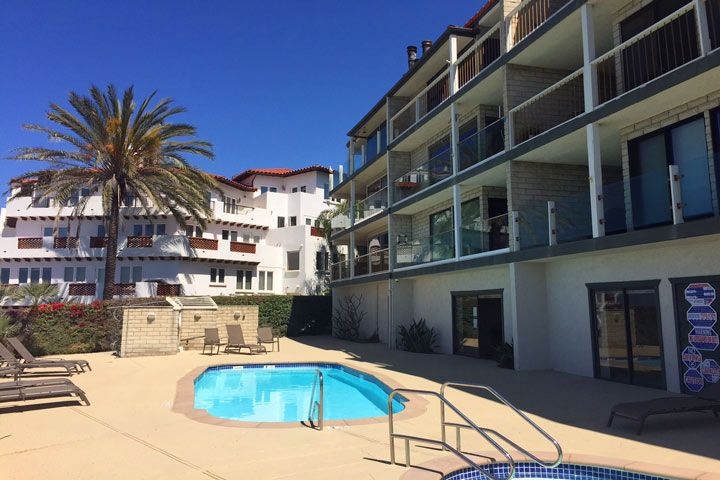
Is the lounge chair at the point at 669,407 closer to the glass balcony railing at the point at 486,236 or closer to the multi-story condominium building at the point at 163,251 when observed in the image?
the glass balcony railing at the point at 486,236

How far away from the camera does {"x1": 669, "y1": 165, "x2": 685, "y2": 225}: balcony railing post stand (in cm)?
941

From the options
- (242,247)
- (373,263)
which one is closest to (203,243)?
(242,247)

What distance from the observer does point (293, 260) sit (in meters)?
39.7

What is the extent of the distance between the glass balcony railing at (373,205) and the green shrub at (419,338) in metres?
5.97

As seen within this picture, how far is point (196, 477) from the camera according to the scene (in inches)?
212

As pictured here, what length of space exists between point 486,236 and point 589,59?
5888mm

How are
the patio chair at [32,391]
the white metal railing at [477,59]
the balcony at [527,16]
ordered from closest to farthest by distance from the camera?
the patio chair at [32,391] < the balcony at [527,16] < the white metal railing at [477,59]

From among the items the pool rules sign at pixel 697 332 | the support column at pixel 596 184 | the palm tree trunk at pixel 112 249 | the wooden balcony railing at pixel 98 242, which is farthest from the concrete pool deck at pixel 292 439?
the wooden balcony railing at pixel 98 242

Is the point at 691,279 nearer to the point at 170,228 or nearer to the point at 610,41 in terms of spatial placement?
the point at 610,41

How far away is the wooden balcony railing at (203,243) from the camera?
33.9m

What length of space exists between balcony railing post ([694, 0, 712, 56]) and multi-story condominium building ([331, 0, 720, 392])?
0.03 metres

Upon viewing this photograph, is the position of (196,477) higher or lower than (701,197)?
lower

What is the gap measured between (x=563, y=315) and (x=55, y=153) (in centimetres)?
2514

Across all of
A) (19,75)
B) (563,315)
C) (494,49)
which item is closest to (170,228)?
(19,75)
